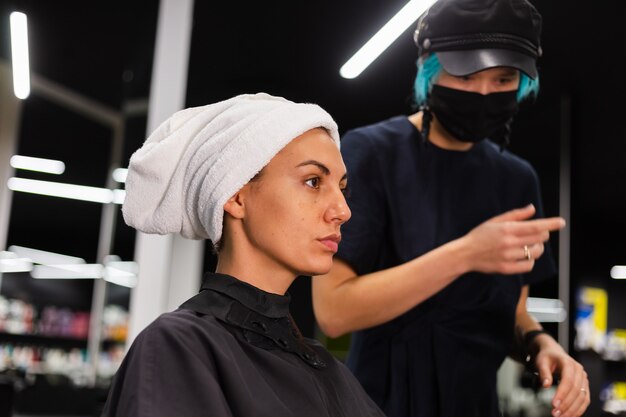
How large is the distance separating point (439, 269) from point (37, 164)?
6694 mm

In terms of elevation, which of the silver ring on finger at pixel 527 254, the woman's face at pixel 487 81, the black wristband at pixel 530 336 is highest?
the woman's face at pixel 487 81

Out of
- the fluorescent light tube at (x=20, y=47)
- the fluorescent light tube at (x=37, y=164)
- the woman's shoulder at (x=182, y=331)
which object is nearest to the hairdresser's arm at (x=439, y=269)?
the woman's shoulder at (x=182, y=331)

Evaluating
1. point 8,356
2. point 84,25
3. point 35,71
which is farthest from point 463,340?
point 8,356

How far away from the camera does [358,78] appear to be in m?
3.20

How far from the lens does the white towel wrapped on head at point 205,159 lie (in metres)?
1.27

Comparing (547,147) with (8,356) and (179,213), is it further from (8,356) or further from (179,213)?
(8,356)

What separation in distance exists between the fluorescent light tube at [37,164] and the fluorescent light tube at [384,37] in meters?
4.74

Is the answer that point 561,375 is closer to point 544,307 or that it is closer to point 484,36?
point 484,36

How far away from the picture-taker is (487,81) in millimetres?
1687

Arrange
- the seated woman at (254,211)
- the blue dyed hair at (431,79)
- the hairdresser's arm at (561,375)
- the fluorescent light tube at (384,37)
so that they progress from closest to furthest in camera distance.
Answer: the seated woman at (254,211) → the hairdresser's arm at (561,375) → the blue dyed hair at (431,79) → the fluorescent light tube at (384,37)

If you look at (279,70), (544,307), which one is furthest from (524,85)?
(544,307)

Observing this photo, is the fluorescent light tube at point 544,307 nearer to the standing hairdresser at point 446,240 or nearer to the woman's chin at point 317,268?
the standing hairdresser at point 446,240

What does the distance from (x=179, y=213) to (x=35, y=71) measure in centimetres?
651

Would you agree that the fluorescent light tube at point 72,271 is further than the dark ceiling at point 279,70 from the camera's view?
Yes
